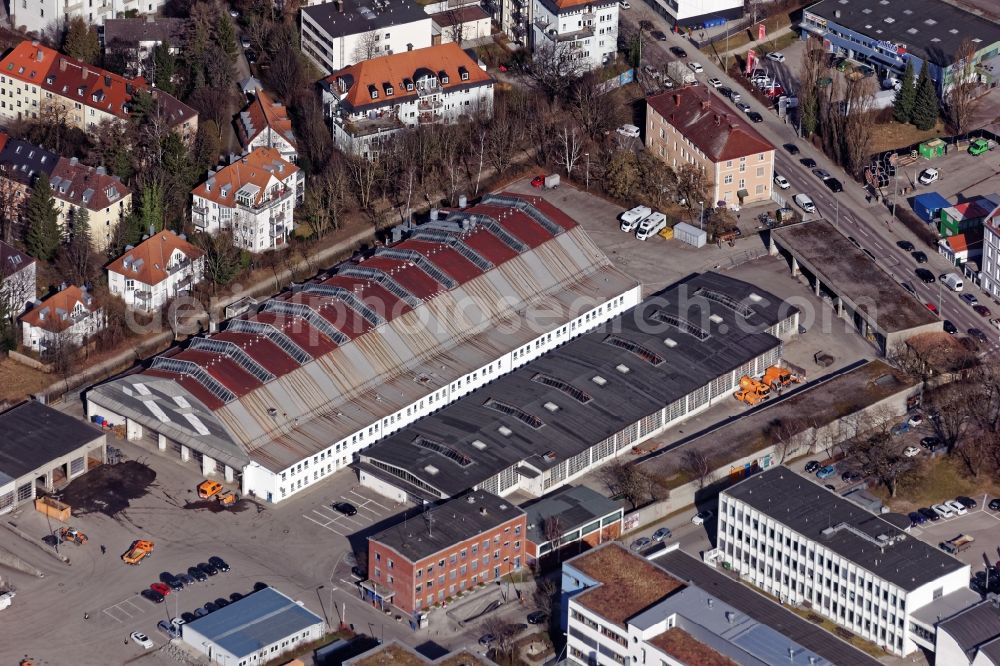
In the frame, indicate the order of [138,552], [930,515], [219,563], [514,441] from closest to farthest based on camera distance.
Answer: [219,563], [138,552], [930,515], [514,441]

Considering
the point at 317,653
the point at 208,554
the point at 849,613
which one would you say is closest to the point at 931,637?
the point at 849,613

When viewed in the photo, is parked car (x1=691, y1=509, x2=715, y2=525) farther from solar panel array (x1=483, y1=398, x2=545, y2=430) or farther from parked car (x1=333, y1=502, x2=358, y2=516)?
parked car (x1=333, y1=502, x2=358, y2=516)

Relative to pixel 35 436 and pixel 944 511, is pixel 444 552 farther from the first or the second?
pixel 944 511

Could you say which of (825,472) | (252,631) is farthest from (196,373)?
(825,472)

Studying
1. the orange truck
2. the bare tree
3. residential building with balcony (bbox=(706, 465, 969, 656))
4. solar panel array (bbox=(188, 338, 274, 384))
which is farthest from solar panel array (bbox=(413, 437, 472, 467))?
the orange truck

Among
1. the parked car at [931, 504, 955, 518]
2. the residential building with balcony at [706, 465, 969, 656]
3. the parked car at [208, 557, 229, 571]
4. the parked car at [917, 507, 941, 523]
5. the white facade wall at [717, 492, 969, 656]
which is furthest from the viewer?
the parked car at [931, 504, 955, 518]

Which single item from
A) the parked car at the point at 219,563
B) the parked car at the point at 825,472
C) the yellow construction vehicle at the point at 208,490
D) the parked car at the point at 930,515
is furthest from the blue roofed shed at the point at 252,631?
the parked car at the point at 930,515

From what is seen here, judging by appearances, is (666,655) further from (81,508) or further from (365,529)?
(81,508)
